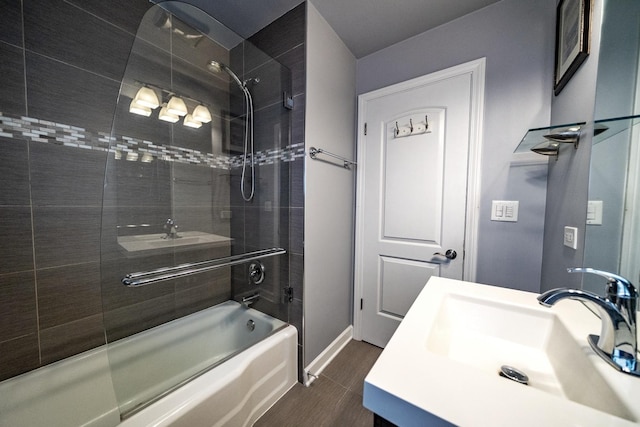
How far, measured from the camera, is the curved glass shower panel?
102 cm

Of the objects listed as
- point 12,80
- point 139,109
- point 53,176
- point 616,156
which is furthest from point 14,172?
point 616,156

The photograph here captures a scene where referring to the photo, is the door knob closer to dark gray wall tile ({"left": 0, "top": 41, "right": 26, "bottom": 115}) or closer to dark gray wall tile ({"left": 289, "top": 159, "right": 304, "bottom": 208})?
dark gray wall tile ({"left": 289, "top": 159, "right": 304, "bottom": 208})

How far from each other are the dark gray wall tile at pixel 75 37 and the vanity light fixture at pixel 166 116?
1.09 ft

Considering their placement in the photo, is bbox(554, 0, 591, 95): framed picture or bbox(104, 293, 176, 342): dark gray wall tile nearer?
bbox(554, 0, 591, 95): framed picture

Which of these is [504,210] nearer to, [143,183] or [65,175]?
[143,183]

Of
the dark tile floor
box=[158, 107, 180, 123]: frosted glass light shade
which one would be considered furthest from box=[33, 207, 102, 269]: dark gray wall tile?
the dark tile floor

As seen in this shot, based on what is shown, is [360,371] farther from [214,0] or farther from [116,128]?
[214,0]

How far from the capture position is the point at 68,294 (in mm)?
1095

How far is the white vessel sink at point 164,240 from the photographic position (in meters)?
1.06

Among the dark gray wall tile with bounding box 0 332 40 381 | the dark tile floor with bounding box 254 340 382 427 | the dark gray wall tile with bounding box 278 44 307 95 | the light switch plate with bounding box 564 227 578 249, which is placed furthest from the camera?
the dark gray wall tile with bounding box 278 44 307 95

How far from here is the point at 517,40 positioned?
1.26 m


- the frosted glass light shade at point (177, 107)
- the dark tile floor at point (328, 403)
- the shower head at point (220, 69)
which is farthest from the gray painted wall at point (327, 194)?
the frosted glass light shade at point (177, 107)

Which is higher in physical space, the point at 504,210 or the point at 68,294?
the point at 504,210

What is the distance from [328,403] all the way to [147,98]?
1986mm
